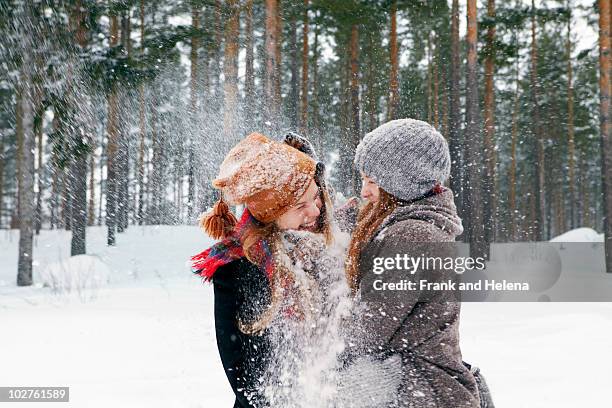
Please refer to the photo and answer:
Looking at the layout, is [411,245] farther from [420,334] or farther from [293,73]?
[293,73]

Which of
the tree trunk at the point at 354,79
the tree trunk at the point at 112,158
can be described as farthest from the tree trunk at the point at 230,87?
the tree trunk at the point at 354,79

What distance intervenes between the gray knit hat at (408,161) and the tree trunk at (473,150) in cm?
904

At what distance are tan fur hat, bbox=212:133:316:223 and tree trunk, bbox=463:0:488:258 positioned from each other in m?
9.26

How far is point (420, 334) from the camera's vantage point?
4.41 feet

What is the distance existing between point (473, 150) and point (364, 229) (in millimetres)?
9263

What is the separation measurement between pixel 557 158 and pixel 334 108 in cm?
1756

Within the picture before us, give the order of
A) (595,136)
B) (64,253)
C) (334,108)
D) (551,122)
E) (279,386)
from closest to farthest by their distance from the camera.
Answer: (279,386), (64,253), (334,108), (551,122), (595,136)

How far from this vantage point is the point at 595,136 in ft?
93.2

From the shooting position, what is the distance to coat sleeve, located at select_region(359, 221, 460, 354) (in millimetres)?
1333

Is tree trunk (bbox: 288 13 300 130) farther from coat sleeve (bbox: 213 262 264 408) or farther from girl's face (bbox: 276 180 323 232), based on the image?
coat sleeve (bbox: 213 262 264 408)

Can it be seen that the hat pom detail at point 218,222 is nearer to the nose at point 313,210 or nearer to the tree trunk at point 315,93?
the nose at point 313,210

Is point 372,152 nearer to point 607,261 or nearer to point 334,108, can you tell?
point 607,261

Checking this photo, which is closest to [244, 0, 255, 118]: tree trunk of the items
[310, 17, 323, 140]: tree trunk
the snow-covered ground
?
the snow-covered ground

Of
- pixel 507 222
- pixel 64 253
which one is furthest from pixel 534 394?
pixel 507 222
